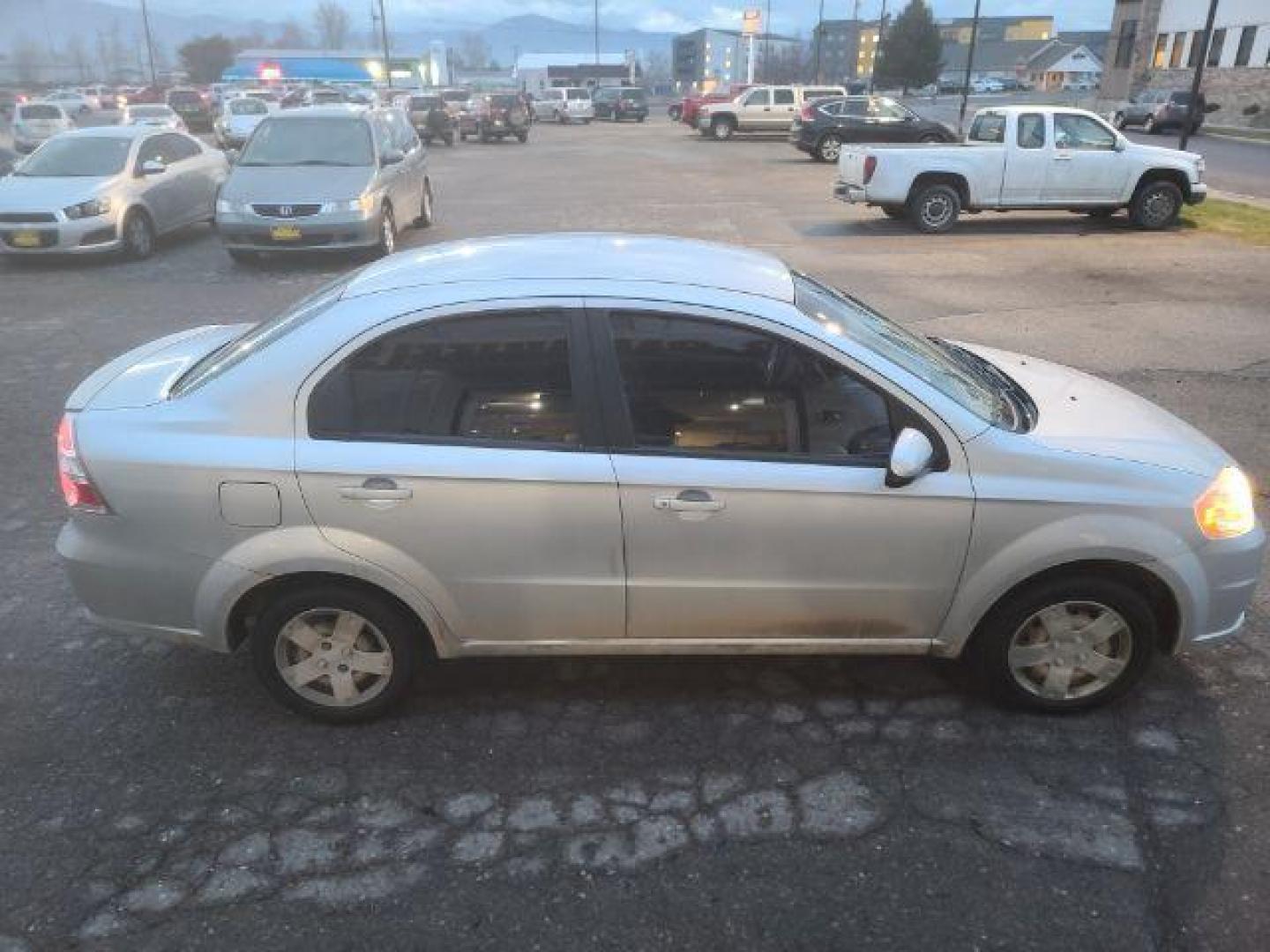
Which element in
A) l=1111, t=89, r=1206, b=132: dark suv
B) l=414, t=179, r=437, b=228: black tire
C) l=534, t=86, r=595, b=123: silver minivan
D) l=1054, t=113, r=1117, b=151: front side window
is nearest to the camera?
l=1054, t=113, r=1117, b=151: front side window

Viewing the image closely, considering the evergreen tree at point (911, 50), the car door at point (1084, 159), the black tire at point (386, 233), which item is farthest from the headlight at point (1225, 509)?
the evergreen tree at point (911, 50)

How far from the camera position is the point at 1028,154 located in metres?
14.4

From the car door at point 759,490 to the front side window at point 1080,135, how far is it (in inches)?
516

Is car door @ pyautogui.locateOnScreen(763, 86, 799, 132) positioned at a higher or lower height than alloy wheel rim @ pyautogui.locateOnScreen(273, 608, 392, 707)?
higher

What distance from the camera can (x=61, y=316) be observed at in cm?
982

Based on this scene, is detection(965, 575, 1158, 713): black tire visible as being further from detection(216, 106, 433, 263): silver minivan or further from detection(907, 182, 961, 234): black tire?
detection(907, 182, 961, 234): black tire

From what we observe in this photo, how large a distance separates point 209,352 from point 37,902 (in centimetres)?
204

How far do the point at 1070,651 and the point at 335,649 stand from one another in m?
2.55

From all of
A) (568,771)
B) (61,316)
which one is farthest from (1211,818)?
(61,316)

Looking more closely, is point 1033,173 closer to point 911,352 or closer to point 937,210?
point 937,210

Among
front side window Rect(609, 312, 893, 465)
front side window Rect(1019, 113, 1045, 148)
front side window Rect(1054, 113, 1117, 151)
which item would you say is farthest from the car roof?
front side window Rect(1054, 113, 1117, 151)

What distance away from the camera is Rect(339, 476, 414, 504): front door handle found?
316 centimetres

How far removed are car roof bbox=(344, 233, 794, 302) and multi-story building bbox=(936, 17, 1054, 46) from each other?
445 ft

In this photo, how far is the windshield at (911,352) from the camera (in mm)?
3400
